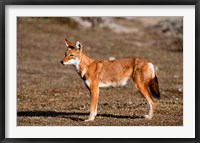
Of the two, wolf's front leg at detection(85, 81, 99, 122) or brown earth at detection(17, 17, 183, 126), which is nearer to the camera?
wolf's front leg at detection(85, 81, 99, 122)

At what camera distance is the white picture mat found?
13125 mm

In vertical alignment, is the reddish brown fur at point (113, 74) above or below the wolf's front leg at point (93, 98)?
above

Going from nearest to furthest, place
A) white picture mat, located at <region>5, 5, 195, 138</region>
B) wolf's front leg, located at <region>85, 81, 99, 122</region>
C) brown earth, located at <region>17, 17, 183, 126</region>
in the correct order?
white picture mat, located at <region>5, 5, 195, 138</region> → wolf's front leg, located at <region>85, 81, 99, 122</region> → brown earth, located at <region>17, 17, 183, 126</region>

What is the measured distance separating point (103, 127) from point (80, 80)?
896 cm

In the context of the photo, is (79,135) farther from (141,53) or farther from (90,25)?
(90,25)

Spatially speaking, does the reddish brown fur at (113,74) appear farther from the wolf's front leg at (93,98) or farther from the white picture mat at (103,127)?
the white picture mat at (103,127)

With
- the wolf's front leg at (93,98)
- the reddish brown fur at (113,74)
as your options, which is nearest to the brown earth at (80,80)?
the wolf's front leg at (93,98)

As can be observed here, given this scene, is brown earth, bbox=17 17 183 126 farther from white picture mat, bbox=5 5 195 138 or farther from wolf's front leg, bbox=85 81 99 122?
white picture mat, bbox=5 5 195 138

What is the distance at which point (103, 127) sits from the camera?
13.7 metres

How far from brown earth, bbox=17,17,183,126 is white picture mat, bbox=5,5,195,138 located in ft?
2.45

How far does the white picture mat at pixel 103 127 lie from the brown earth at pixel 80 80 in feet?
2.45

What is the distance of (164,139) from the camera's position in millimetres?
12898

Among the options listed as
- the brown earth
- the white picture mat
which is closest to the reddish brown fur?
the brown earth

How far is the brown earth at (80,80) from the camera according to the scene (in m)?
15.3
